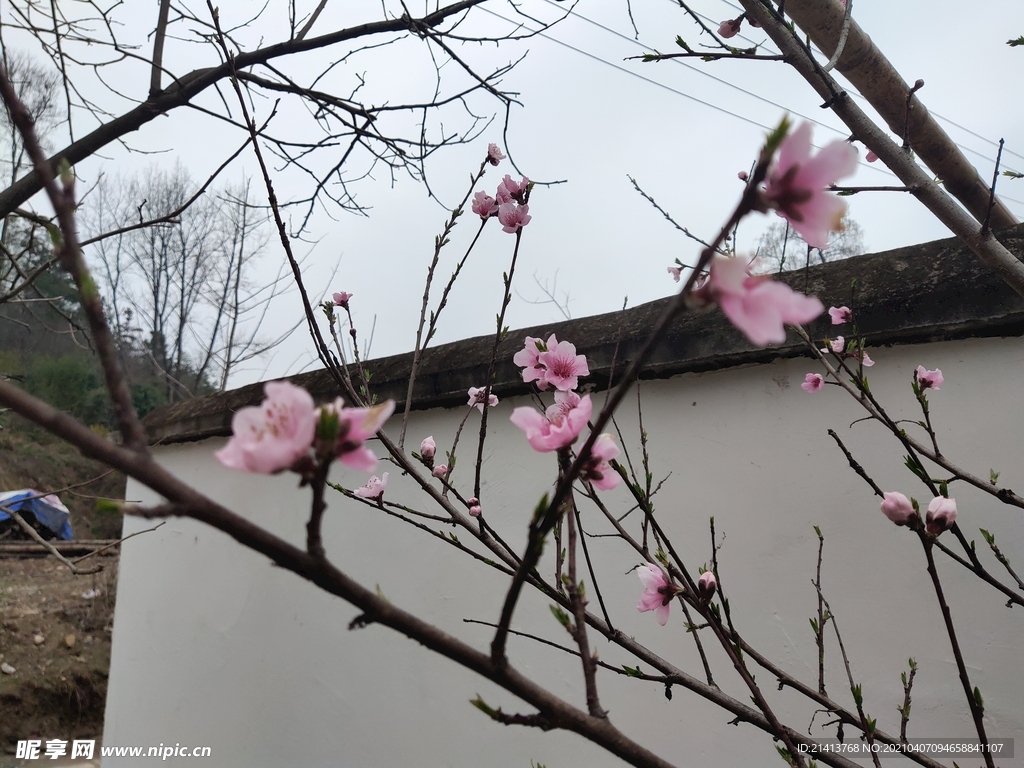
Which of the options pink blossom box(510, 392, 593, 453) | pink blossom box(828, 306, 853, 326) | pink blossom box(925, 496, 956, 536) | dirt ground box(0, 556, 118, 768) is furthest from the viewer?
dirt ground box(0, 556, 118, 768)

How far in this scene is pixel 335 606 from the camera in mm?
2779

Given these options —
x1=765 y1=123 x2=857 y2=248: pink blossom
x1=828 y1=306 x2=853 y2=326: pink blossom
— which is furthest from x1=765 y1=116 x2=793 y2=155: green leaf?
x1=828 y1=306 x2=853 y2=326: pink blossom

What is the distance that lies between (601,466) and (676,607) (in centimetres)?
133

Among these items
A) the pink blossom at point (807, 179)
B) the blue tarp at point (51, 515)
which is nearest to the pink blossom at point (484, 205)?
the pink blossom at point (807, 179)

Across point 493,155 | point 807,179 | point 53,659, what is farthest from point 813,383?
point 53,659

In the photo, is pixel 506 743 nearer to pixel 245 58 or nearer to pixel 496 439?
pixel 496 439

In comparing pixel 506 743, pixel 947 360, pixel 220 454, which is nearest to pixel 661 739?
pixel 506 743

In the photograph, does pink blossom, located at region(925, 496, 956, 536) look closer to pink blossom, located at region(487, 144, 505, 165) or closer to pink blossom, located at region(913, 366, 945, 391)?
pink blossom, located at region(913, 366, 945, 391)

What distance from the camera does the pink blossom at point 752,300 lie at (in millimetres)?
369

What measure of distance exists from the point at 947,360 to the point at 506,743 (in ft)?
6.11

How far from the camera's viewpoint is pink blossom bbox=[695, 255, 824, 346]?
37 cm

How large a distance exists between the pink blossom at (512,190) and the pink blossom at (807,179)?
986 mm

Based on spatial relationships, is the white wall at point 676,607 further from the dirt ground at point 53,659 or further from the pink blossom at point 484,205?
the dirt ground at point 53,659

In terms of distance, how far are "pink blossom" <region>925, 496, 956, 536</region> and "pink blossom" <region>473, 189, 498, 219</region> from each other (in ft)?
3.52
